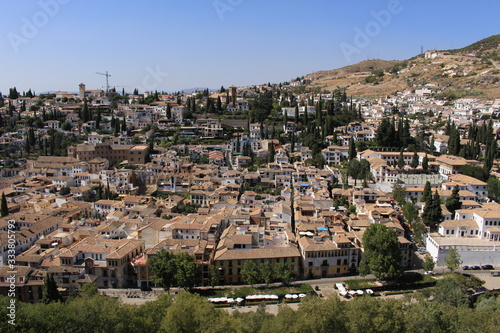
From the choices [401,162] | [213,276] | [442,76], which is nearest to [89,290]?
[213,276]

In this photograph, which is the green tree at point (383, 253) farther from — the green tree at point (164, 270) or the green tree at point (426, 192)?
the green tree at point (164, 270)

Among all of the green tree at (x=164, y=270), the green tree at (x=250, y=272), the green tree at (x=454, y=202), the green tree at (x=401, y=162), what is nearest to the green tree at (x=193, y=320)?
the green tree at (x=164, y=270)

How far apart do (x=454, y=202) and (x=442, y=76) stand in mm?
50907

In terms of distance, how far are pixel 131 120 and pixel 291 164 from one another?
19333 millimetres

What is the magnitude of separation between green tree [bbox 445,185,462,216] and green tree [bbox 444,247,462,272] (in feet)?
13.8

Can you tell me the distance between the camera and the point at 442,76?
6775 centimetres

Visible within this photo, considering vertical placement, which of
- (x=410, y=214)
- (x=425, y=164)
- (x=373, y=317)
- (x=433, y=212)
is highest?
(x=425, y=164)

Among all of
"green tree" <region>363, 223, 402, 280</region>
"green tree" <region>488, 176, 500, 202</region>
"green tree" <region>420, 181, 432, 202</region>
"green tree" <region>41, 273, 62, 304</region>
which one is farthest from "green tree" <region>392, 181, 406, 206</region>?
"green tree" <region>41, 273, 62, 304</region>

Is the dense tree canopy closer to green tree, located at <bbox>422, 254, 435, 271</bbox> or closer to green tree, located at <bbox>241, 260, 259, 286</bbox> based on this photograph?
green tree, located at <bbox>241, 260, 259, 286</bbox>

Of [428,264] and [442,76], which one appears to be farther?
[442,76]

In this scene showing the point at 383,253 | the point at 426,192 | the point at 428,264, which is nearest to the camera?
the point at 383,253

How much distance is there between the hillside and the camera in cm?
5981

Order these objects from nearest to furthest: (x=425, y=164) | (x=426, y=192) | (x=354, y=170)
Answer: (x=426, y=192) < (x=354, y=170) < (x=425, y=164)

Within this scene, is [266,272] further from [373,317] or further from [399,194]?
[399,194]
